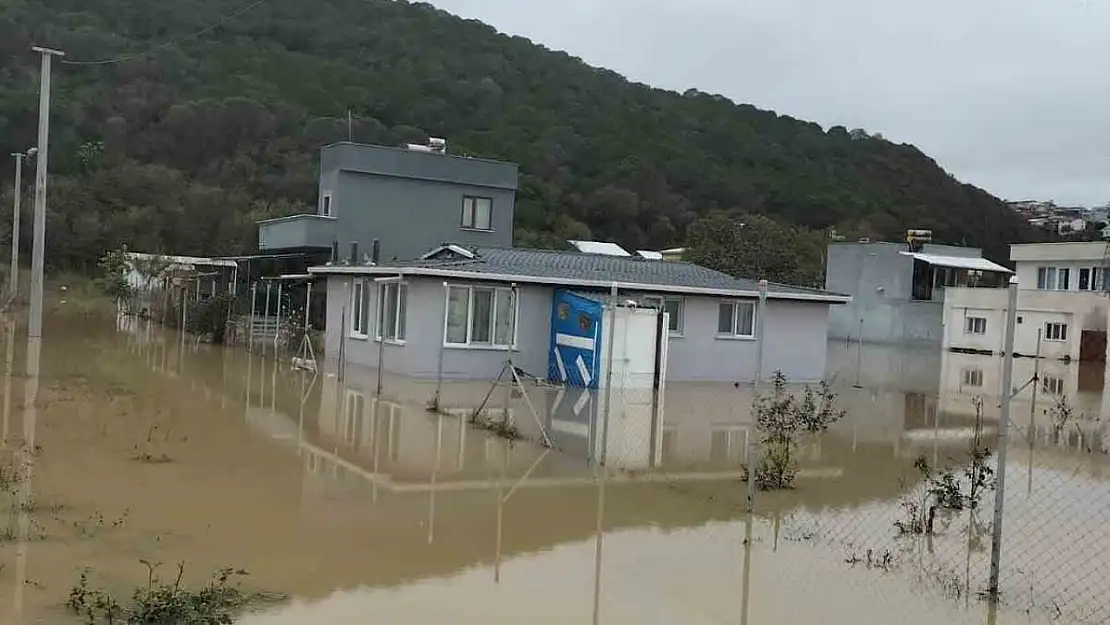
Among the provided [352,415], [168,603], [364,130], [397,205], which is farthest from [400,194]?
[364,130]

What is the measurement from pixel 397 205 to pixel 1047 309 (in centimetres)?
2930

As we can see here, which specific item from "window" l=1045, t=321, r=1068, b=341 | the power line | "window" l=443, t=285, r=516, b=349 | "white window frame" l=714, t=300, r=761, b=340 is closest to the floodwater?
"window" l=443, t=285, r=516, b=349

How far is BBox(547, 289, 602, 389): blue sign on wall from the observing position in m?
21.1

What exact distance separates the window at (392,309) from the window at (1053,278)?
117ft

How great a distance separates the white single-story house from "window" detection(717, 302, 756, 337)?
1.0 inches

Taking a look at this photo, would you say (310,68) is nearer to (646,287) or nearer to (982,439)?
(646,287)

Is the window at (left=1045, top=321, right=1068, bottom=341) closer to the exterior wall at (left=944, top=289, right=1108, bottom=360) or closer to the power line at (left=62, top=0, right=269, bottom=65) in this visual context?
the exterior wall at (left=944, top=289, right=1108, bottom=360)

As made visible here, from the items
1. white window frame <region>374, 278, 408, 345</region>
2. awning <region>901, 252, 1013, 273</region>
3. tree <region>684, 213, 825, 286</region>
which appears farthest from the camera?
awning <region>901, 252, 1013, 273</region>

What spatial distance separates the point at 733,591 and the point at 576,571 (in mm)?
1208

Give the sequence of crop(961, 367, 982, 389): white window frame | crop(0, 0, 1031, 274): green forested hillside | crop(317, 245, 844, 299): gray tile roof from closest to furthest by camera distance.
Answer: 1. crop(317, 245, 844, 299): gray tile roof
2. crop(961, 367, 982, 389): white window frame
3. crop(0, 0, 1031, 274): green forested hillside

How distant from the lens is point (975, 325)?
153ft

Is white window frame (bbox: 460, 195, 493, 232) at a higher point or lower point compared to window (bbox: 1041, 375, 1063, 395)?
higher

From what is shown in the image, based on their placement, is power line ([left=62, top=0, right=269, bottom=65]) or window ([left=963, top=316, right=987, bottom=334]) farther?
power line ([left=62, top=0, right=269, bottom=65])

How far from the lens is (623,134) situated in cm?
7500
